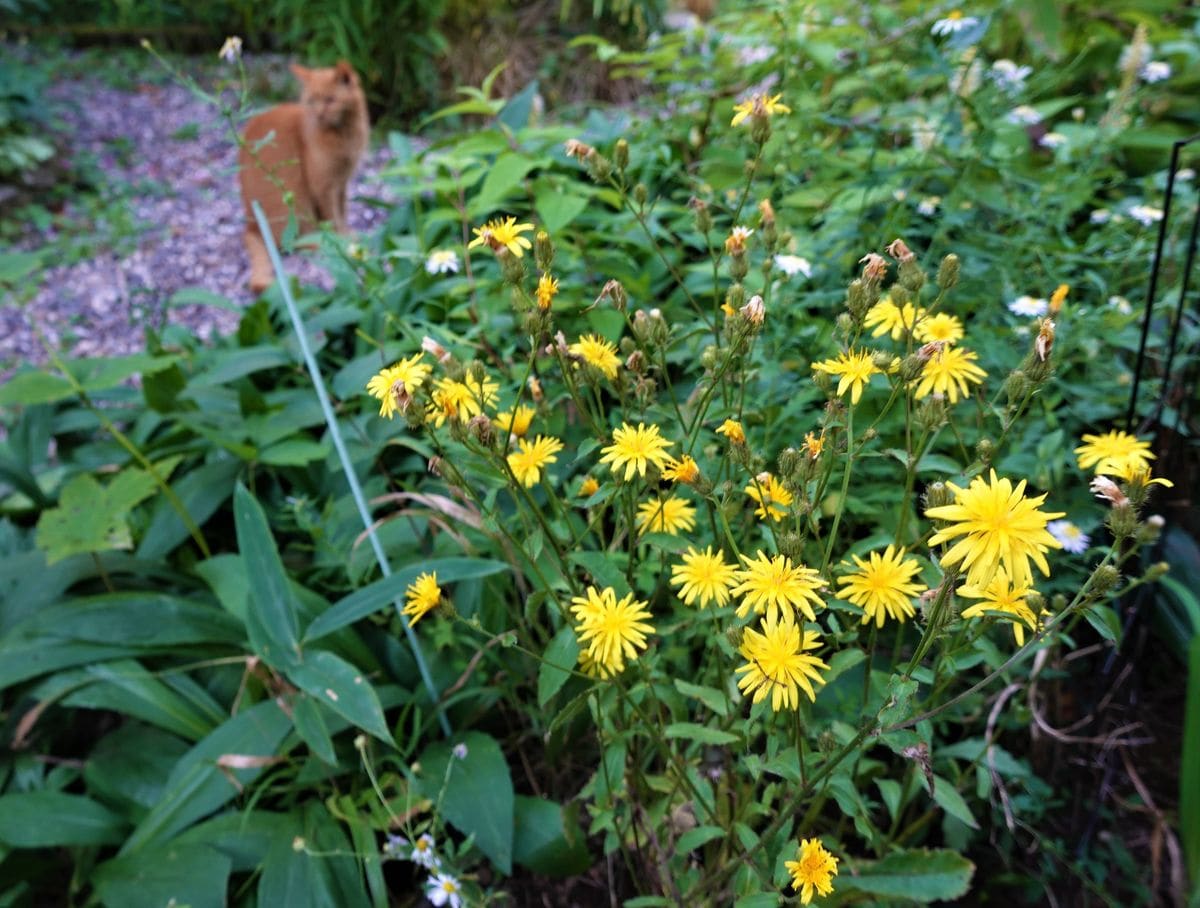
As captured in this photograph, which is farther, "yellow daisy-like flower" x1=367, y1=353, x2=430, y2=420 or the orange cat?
the orange cat

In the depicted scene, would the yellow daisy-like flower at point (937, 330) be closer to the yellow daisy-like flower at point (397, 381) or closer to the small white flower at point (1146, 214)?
the yellow daisy-like flower at point (397, 381)

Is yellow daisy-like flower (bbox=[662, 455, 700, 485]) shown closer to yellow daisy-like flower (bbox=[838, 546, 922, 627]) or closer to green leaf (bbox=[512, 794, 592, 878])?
yellow daisy-like flower (bbox=[838, 546, 922, 627])

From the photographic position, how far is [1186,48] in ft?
6.26

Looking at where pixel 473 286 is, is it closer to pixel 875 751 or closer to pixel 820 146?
pixel 820 146

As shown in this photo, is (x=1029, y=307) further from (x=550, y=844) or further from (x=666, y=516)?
(x=550, y=844)

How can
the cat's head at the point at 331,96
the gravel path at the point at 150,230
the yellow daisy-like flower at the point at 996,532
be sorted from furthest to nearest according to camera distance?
1. the gravel path at the point at 150,230
2. the cat's head at the point at 331,96
3. the yellow daisy-like flower at the point at 996,532

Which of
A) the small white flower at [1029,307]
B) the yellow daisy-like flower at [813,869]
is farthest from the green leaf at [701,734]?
the small white flower at [1029,307]

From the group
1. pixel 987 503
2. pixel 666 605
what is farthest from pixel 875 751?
pixel 987 503

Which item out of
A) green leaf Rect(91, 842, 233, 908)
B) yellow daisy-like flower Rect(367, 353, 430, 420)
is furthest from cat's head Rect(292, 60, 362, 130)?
green leaf Rect(91, 842, 233, 908)

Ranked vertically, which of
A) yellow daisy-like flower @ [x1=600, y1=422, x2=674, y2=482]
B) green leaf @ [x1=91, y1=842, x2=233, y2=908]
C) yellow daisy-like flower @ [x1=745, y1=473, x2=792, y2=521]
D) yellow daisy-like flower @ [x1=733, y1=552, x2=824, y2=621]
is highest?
yellow daisy-like flower @ [x1=600, y1=422, x2=674, y2=482]

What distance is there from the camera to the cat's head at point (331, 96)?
6.55ft

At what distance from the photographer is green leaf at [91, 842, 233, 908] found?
956 millimetres

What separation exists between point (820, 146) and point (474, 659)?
→ 44.1 inches

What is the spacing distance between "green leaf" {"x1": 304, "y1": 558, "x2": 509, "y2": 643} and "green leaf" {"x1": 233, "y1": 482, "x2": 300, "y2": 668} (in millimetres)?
32
